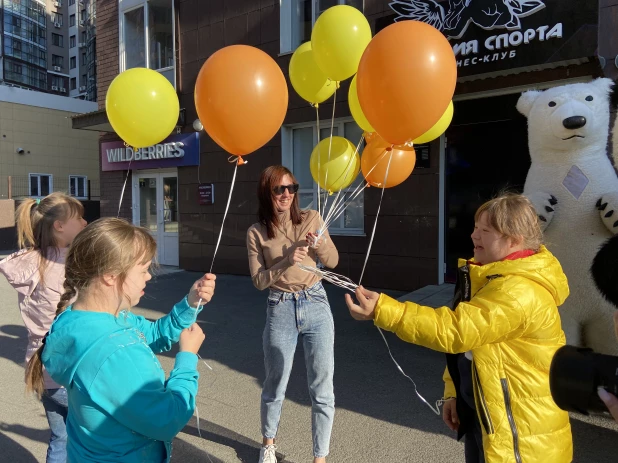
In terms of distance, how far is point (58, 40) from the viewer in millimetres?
56875

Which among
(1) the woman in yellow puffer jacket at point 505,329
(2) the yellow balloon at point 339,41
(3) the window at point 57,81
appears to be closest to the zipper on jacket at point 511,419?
(1) the woman in yellow puffer jacket at point 505,329

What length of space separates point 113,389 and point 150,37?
1077cm

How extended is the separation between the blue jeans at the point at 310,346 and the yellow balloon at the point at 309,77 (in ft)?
7.53

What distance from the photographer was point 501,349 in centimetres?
176

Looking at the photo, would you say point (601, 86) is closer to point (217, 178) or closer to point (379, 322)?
point (379, 322)

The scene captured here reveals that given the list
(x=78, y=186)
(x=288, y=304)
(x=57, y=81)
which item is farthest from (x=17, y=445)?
(x=57, y=81)

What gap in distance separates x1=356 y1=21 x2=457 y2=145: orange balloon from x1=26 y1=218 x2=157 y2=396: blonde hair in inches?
63.0

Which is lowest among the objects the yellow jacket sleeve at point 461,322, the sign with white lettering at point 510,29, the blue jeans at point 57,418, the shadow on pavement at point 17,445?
the shadow on pavement at point 17,445

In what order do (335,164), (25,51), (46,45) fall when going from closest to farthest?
(335,164)
(25,51)
(46,45)

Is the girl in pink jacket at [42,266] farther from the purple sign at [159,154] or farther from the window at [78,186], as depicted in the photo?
the window at [78,186]

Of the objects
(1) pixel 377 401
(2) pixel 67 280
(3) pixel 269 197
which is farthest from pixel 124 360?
(1) pixel 377 401

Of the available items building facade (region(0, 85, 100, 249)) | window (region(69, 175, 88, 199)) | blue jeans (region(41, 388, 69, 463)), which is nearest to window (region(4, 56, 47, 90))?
building facade (region(0, 85, 100, 249))

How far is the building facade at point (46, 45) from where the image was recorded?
49438 millimetres

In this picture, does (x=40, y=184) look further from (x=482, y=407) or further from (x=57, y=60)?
(x=57, y=60)
